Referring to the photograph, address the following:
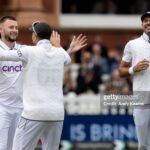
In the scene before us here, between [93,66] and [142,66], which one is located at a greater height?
[142,66]

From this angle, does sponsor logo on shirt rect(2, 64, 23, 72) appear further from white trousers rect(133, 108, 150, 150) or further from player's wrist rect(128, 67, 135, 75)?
white trousers rect(133, 108, 150, 150)

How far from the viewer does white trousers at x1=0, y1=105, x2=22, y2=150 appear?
501 inches

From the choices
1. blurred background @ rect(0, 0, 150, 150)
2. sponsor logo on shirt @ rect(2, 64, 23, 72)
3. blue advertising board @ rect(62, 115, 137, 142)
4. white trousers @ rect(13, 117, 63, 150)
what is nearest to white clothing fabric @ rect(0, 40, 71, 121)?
white trousers @ rect(13, 117, 63, 150)

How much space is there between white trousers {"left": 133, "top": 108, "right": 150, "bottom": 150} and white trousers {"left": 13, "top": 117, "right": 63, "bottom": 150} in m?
1.62

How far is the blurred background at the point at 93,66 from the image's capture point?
19.3 metres

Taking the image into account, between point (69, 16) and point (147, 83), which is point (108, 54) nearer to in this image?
point (69, 16)

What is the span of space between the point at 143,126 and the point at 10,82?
207cm

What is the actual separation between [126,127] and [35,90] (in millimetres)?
7784

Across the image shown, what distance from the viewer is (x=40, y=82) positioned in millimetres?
11688

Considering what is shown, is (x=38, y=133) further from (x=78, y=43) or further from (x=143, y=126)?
(x=143, y=126)

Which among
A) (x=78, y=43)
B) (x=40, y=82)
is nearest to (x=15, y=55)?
(x=40, y=82)

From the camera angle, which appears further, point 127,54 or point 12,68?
point 127,54

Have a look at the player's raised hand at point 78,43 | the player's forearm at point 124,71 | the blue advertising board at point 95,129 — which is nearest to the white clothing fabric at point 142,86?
the player's forearm at point 124,71

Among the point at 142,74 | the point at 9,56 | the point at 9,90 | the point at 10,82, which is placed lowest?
the point at 9,90
